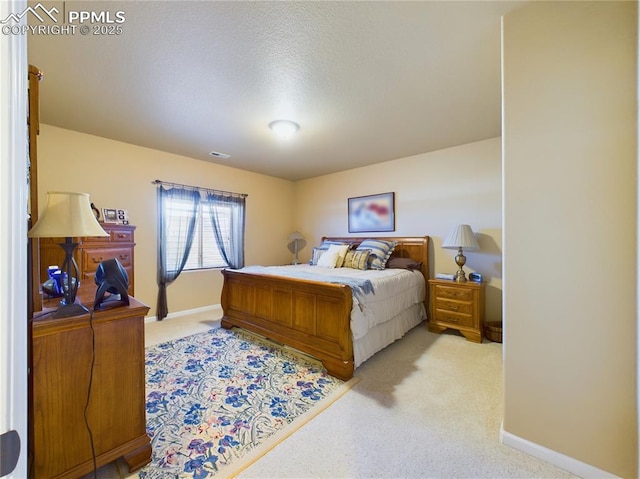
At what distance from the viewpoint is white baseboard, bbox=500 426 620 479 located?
4.33ft

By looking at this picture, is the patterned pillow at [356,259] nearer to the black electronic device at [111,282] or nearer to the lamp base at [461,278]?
the lamp base at [461,278]

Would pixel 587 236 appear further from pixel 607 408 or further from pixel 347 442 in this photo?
pixel 347 442

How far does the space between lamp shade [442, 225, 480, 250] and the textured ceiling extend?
1.17 meters

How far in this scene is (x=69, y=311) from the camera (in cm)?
128

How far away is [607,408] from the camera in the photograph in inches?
51.1

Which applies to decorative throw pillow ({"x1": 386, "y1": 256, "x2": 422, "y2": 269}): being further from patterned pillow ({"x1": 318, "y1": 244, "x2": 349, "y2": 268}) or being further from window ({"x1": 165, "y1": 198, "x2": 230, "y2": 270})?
window ({"x1": 165, "y1": 198, "x2": 230, "y2": 270})

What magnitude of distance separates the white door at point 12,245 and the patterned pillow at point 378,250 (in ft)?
11.5

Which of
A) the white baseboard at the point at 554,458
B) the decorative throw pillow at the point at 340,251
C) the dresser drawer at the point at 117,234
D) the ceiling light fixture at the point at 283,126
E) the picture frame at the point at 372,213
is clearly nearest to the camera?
the white baseboard at the point at 554,458

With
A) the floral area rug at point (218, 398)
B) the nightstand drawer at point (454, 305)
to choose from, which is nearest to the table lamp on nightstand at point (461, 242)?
the nightstand drawer at point (454, 305)

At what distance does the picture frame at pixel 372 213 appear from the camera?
4.31 metres

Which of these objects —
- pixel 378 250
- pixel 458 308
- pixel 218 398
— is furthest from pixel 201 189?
pixel 458 308

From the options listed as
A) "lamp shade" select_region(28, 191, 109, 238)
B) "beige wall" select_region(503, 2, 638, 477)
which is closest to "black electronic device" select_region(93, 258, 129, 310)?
"lamp shade" select_region(28, 191, 109, 238)

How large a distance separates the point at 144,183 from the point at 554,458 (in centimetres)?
483

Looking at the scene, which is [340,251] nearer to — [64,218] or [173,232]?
[173,232]
